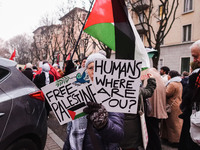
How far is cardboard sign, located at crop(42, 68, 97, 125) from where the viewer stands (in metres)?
1.52

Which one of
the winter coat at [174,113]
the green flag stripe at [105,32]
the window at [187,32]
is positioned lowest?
the winter coat at [174,113]

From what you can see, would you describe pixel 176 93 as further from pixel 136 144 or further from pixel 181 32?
pixel 181 32

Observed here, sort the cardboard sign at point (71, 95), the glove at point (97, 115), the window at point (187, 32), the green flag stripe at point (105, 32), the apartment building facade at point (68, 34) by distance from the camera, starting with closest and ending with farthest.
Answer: the glove at point (97, 115) < the cardboard sign at point (71, 95) < the green flag stripe at point (105, 32) < the window at point (187, 32) < the apartment building facade at point (68, 34)

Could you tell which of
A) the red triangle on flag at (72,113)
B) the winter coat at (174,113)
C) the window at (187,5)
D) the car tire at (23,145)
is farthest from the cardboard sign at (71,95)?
the window at (187,5)

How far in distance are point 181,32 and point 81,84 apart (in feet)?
63.6

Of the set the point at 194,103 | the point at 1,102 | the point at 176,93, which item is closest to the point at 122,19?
the point at 194,103

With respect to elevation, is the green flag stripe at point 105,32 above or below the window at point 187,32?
below

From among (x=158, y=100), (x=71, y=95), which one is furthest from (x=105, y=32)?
(x=158, y=100)

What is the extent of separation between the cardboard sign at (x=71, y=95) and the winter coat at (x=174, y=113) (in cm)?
326

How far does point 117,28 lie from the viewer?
2055 millimetres

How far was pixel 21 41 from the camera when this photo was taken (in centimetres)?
4400

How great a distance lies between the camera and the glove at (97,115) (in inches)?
52.4

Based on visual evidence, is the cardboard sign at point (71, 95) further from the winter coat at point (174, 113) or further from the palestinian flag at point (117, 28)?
the winter coat at point (174, 113)

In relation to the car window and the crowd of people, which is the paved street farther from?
the car window
